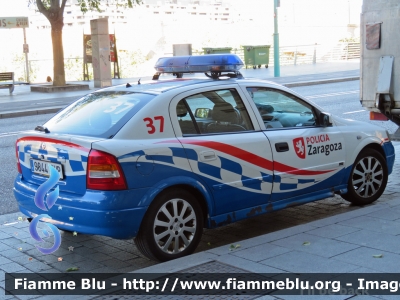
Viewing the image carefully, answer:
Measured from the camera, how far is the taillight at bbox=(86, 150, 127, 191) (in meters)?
4.75

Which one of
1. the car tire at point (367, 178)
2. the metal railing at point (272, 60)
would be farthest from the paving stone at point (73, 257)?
the metal railing at point (272, 60)

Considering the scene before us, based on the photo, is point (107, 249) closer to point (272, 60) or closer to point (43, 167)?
point (43, 167)

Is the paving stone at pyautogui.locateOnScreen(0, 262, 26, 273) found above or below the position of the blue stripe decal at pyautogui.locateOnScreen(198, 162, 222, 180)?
below

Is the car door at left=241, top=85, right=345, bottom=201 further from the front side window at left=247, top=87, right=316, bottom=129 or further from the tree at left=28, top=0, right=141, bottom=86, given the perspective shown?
the tree at left=28, top=0, right=141, bottom=86

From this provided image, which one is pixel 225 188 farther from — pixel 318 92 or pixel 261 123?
pixel 318 92

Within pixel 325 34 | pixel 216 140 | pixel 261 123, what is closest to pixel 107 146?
pixel 216 140

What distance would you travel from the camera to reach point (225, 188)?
5.41 meters

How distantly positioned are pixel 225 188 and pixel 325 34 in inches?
2426

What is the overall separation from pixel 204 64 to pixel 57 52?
20.3m

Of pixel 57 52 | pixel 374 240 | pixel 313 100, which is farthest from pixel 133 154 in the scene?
pixel 57 52

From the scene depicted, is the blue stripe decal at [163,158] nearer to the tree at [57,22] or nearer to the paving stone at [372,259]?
the paving stone at [372,259]

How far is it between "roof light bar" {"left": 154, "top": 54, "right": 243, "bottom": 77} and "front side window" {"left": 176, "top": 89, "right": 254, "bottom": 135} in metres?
0.30

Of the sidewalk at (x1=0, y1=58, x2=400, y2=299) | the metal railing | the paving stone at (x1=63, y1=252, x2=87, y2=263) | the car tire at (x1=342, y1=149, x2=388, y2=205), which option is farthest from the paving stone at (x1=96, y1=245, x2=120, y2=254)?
the metal railing

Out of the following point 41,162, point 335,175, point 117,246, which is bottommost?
point 117,246
